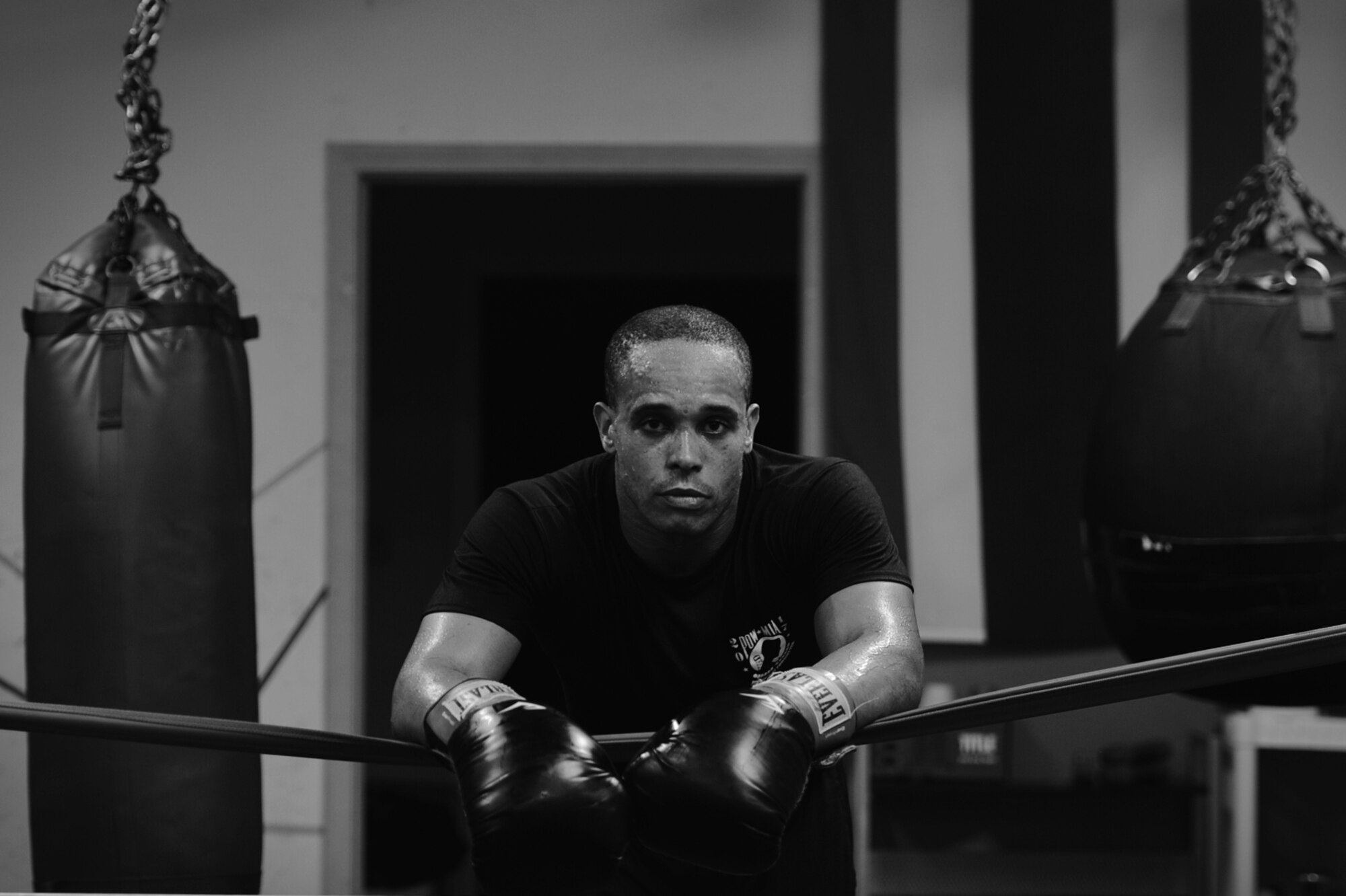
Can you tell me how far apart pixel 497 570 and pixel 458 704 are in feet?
1.12

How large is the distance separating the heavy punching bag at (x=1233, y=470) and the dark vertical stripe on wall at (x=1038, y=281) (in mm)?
922

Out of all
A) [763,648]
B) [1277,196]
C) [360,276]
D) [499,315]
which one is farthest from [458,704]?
[499,315]

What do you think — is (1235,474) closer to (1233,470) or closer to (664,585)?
(1233,470)

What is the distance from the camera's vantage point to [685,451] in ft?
5.93

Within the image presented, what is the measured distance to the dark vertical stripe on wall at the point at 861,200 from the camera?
142 inches

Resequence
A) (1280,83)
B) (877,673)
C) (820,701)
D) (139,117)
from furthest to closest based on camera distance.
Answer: (1280,83)
(139,117)
(877,673)
(820,701)

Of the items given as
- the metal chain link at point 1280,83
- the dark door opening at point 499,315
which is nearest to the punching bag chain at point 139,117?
the metal chain link at point 1280,83

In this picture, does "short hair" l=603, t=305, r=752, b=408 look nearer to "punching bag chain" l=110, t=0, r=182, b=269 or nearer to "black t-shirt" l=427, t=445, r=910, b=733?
"black t-shirt" l=427, t=445, r=910, b=733

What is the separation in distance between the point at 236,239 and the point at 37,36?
0.74 metres

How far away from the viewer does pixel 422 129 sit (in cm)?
366

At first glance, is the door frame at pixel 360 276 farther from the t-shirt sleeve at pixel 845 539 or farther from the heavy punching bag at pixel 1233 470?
the t-shirt sleeve at pixel 845 539

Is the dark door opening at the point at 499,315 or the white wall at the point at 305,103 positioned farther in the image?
the dark door opening at the point at 499,315

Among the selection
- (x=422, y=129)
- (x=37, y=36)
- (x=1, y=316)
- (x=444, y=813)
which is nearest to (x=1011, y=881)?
(x=444, y=813)

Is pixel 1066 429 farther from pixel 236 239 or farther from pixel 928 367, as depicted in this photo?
pixel 236 239
